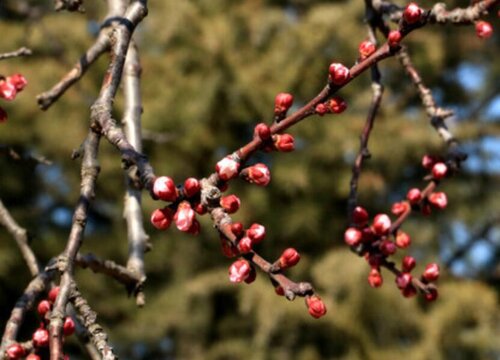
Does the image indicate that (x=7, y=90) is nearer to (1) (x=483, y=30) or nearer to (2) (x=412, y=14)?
(2) (x=412, y=14)

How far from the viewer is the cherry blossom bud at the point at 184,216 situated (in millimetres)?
885

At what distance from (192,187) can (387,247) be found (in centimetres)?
62

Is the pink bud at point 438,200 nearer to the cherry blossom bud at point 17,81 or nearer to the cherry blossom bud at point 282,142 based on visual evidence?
the cherry blossom bud at point 282,142

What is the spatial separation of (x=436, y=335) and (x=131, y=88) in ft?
13.6

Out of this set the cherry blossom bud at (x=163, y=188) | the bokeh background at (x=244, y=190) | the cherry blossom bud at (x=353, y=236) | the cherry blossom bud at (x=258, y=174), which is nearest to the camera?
the cherry blossom bud at (x=163, y=188)

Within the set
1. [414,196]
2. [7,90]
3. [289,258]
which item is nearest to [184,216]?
[289,258]

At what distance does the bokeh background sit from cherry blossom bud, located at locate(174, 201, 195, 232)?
4.52m

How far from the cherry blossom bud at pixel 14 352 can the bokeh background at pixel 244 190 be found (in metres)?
4.34

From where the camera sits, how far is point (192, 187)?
88cm

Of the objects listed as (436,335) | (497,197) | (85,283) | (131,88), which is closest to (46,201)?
(85,283)

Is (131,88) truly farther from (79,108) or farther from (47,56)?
(47,56)

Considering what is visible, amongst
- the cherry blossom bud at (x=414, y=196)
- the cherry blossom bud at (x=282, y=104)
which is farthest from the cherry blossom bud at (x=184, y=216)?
the cherry blossom bud at (x=414, y=196)

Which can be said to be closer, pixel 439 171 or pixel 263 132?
pixel 263 132

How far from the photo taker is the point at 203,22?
232 inches
